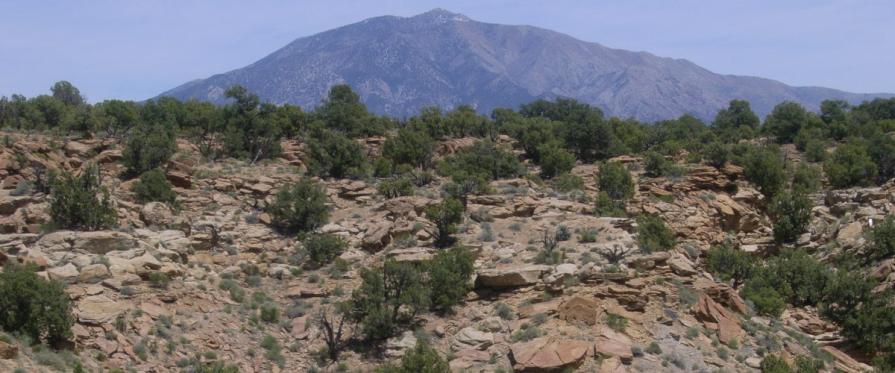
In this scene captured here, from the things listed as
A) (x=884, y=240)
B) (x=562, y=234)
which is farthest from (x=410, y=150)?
(x=884, y=240)

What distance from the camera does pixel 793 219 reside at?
33.8 meters

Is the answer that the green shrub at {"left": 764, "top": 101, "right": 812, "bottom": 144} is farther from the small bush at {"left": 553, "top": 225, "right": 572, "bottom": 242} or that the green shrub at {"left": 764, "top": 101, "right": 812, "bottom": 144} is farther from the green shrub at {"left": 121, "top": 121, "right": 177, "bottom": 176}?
the green shrub at {"left": 121, "top": 121, "right": 177, "bottom": 176}

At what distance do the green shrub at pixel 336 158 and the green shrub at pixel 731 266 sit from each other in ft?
55.5

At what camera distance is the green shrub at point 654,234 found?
2703 centimetres

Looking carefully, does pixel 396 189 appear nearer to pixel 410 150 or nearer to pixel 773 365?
pixel 410 150

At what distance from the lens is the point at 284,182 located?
35625 mm

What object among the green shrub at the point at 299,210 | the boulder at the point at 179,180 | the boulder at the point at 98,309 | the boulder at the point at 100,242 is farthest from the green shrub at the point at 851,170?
the boulder at the point at 98,309

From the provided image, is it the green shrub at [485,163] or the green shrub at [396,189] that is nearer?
the green shrub at [396,189]

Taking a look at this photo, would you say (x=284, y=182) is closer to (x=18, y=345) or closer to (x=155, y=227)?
(x=155, y=227)

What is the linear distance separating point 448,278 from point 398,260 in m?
2.86

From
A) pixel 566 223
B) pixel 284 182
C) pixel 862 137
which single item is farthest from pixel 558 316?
pixel 862 137

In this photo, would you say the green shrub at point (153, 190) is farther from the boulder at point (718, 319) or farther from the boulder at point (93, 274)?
the boulder at point (718, 319)

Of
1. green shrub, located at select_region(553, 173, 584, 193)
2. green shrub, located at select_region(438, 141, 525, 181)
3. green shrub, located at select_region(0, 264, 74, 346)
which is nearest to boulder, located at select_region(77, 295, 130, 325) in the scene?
green shrub, located at select_region(0, 264, 74, 346)

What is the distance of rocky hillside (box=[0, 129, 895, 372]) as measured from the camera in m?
20.9
